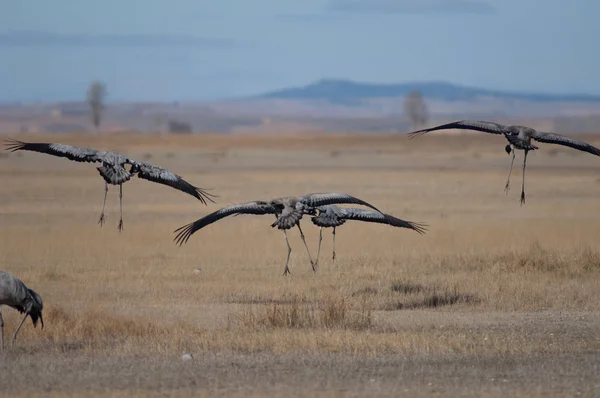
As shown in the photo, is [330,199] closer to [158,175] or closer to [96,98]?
[158,175]

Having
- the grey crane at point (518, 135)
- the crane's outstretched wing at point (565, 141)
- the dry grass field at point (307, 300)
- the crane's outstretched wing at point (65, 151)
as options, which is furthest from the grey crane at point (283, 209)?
the crane's outstretched wing at point (565, 141)

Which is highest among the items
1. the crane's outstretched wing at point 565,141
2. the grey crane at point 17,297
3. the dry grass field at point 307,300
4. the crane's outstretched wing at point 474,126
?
the crane's outstretched wing at point 474,126

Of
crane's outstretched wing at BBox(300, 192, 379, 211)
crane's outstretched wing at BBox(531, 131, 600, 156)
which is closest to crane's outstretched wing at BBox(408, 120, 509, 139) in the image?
crane's outstretched wing at BBox(531, 131, 600, 156)

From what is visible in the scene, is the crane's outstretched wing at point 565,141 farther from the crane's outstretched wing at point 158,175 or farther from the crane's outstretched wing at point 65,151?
the crane's outstretched wing at point 65,151

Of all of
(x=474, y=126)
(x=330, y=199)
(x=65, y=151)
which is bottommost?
(x=330, y=199)

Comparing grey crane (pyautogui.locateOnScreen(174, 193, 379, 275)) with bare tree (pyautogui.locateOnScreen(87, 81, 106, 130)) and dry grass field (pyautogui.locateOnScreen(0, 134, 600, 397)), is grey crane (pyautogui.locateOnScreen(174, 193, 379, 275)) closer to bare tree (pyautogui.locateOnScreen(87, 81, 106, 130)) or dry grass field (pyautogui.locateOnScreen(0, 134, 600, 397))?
dry grass field (pyautogui.locateOnScreen(0, 134, 600, 397))

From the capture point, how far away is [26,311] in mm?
12992

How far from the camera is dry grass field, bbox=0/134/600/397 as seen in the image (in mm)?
11789

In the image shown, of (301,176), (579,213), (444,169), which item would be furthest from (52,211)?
(444,169)

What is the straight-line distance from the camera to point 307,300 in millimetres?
17359

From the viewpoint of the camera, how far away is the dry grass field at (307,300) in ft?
38.7

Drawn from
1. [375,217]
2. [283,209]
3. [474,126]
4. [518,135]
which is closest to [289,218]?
[283,209]

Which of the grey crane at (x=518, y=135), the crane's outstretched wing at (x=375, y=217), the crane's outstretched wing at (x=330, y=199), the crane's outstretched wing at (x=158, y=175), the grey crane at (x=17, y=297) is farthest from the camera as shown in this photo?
the crane's outstretched wing at (x=375, y=217)

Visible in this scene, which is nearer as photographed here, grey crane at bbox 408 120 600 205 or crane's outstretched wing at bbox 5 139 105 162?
crane's outstretched wing at bbox 5 139 105 162
